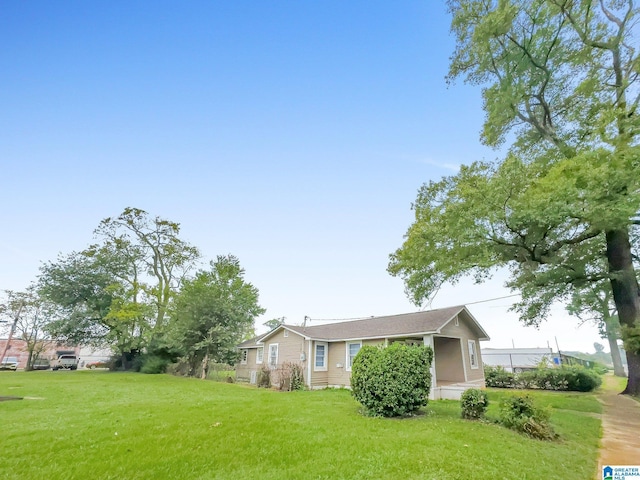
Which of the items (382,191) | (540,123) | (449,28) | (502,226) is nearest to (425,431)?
(502,226)

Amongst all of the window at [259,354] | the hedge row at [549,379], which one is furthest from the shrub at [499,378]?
the window at [259,354]

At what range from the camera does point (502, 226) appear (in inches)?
471

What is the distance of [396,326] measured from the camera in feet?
55.0

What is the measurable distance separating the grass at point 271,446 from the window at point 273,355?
1081 centimetres

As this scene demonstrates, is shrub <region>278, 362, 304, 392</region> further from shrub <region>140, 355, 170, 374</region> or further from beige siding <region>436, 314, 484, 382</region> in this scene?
shrub <region>140, 355, 170, 374</region>

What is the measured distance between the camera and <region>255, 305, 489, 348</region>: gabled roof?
15.2 meters

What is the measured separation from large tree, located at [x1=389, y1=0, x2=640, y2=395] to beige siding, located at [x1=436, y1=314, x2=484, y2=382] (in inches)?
104

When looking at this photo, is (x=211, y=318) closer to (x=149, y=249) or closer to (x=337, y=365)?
(x=337, y=365)

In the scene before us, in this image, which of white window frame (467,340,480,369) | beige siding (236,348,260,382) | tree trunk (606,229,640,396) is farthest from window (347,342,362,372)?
tree trunk (606,229,640,396)

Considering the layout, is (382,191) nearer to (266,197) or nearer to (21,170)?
(266,197)

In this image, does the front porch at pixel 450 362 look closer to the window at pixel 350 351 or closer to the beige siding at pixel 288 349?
the window at pixel 350 351

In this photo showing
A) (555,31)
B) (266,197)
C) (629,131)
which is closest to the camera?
(629,131)

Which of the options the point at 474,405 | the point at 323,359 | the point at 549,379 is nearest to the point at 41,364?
the point at 323,359

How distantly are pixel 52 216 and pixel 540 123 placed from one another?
1019 inches
